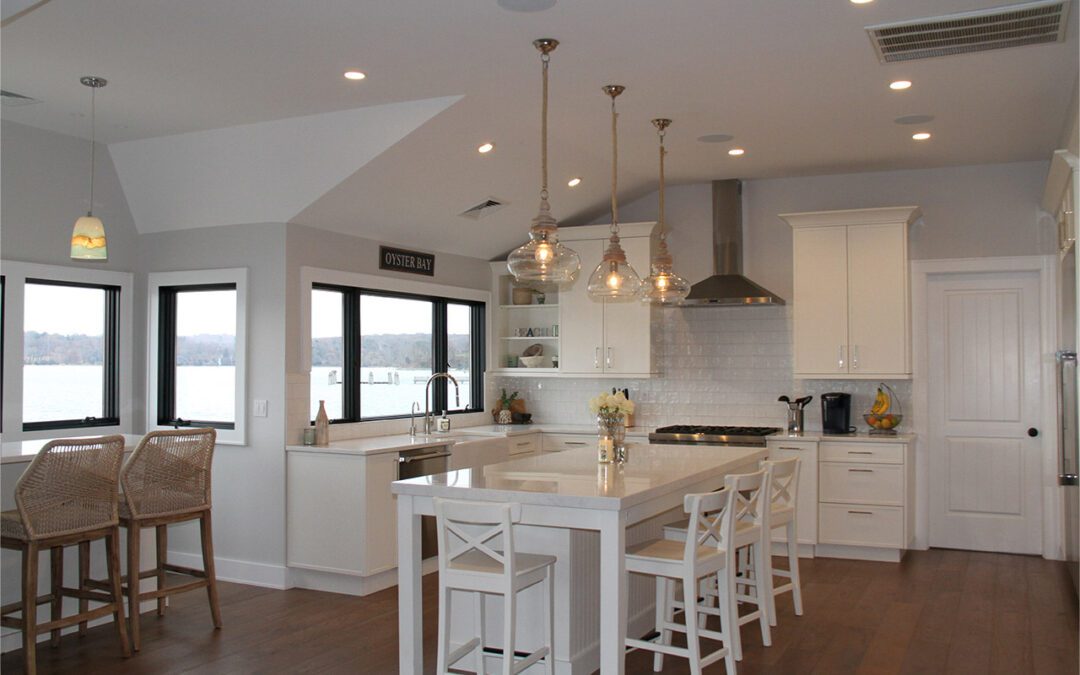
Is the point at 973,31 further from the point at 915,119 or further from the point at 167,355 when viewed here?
the point at 167,355

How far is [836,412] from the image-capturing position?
712cm

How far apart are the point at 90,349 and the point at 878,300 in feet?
18.7

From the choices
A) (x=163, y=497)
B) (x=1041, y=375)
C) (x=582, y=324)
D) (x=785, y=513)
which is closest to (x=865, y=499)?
(x=1041, y=375)

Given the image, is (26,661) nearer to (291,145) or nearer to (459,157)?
(291,145)

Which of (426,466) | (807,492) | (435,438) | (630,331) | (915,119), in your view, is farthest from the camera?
(630,331)

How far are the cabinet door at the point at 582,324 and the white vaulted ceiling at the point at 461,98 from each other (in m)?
0.74

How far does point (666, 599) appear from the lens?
4500 millimetres

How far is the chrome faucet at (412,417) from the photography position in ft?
22.1

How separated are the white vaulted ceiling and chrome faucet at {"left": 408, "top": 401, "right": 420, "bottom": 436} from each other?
1274 mm

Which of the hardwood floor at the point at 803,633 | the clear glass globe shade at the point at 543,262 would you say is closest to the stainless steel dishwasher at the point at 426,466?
the hardwood floor at the point at 803,633

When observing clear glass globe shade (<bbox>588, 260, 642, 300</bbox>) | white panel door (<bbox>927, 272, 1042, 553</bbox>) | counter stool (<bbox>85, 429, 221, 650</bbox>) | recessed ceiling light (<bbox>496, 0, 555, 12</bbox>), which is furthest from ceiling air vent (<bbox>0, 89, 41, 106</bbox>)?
white panel door (<bbox>927, 272, 1042, 553</bbox>)

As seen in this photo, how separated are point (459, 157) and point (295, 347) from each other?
165 centimetres

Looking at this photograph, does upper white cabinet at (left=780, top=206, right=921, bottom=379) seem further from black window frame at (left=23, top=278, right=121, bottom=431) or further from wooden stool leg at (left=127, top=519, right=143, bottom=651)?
black window frame at (left=23, top=278, right=121, bottom=431)

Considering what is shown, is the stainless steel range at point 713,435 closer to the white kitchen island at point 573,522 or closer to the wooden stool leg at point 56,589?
the white kitchen island at point 573,522
